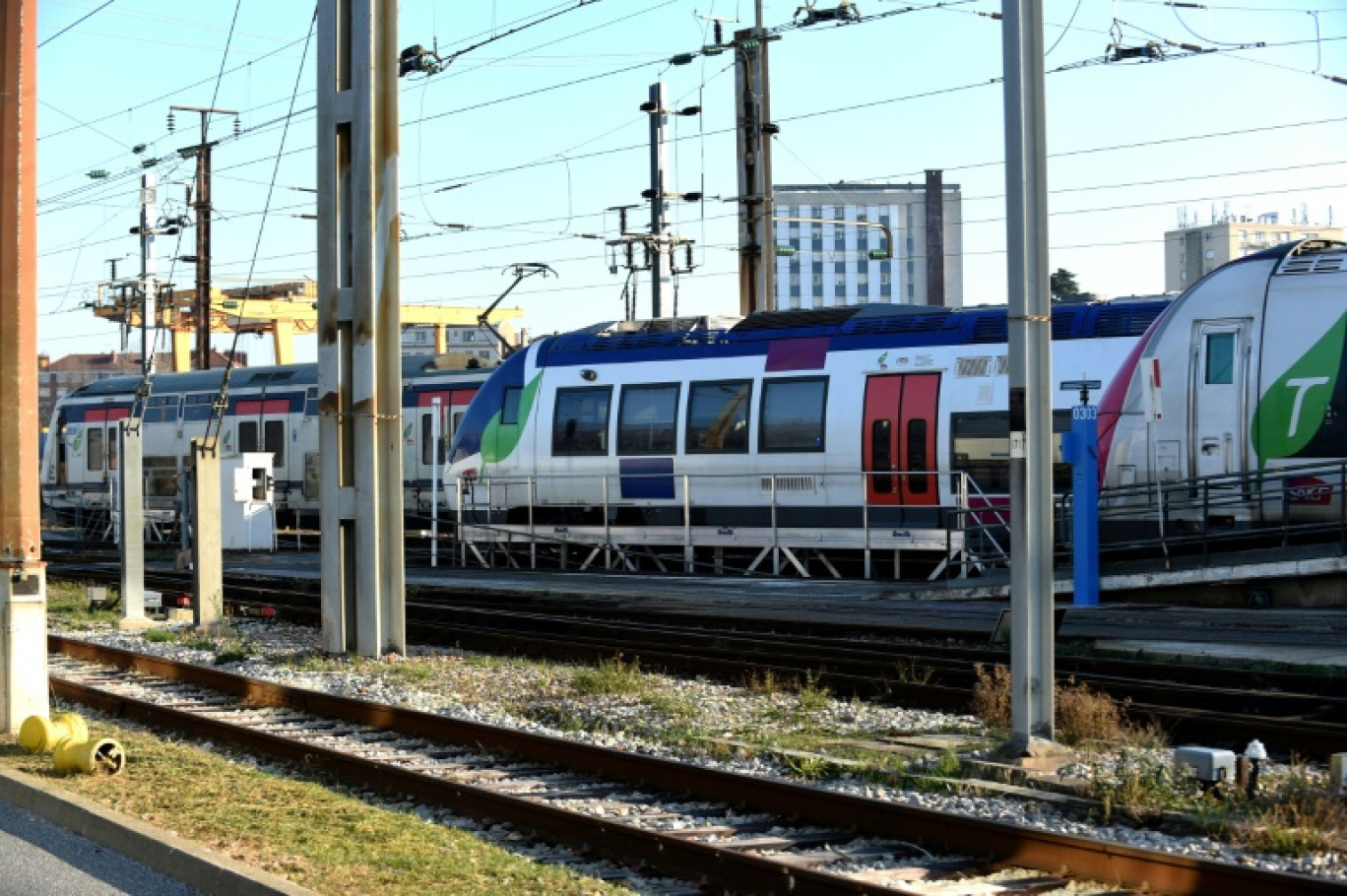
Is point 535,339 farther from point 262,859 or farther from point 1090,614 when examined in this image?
point 262,859

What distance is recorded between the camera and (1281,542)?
66.2 feet

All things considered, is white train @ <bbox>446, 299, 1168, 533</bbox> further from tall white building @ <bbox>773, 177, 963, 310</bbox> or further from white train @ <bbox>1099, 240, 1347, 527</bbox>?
tall white building @ <bbox>773, 177, 963, 310</bbox>

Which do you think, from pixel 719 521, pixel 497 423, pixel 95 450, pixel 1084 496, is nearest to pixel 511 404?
pixel 497 423

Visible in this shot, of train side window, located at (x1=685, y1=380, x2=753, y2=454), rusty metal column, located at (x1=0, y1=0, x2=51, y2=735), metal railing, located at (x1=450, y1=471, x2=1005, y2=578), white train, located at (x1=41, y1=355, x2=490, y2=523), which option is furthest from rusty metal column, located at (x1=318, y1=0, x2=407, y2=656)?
white train, located at (x1=41, y1=355, x2=490, y2=523)

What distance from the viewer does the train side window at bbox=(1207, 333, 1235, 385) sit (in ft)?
66.6

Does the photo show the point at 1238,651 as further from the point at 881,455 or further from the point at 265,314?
the point at 265,314

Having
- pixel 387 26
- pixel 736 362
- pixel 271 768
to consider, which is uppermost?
Result: pixel 387 26

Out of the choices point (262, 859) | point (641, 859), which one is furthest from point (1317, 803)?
point (262, 859)

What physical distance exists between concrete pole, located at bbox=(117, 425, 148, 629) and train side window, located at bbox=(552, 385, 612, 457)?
403 inches

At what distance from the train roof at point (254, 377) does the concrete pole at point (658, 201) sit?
4463 mm

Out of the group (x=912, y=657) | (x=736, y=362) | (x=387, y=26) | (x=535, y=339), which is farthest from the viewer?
(x=535, y=339)

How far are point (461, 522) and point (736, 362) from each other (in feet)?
25.5

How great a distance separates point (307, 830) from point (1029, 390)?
16.0ft

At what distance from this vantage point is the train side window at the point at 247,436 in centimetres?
4245
